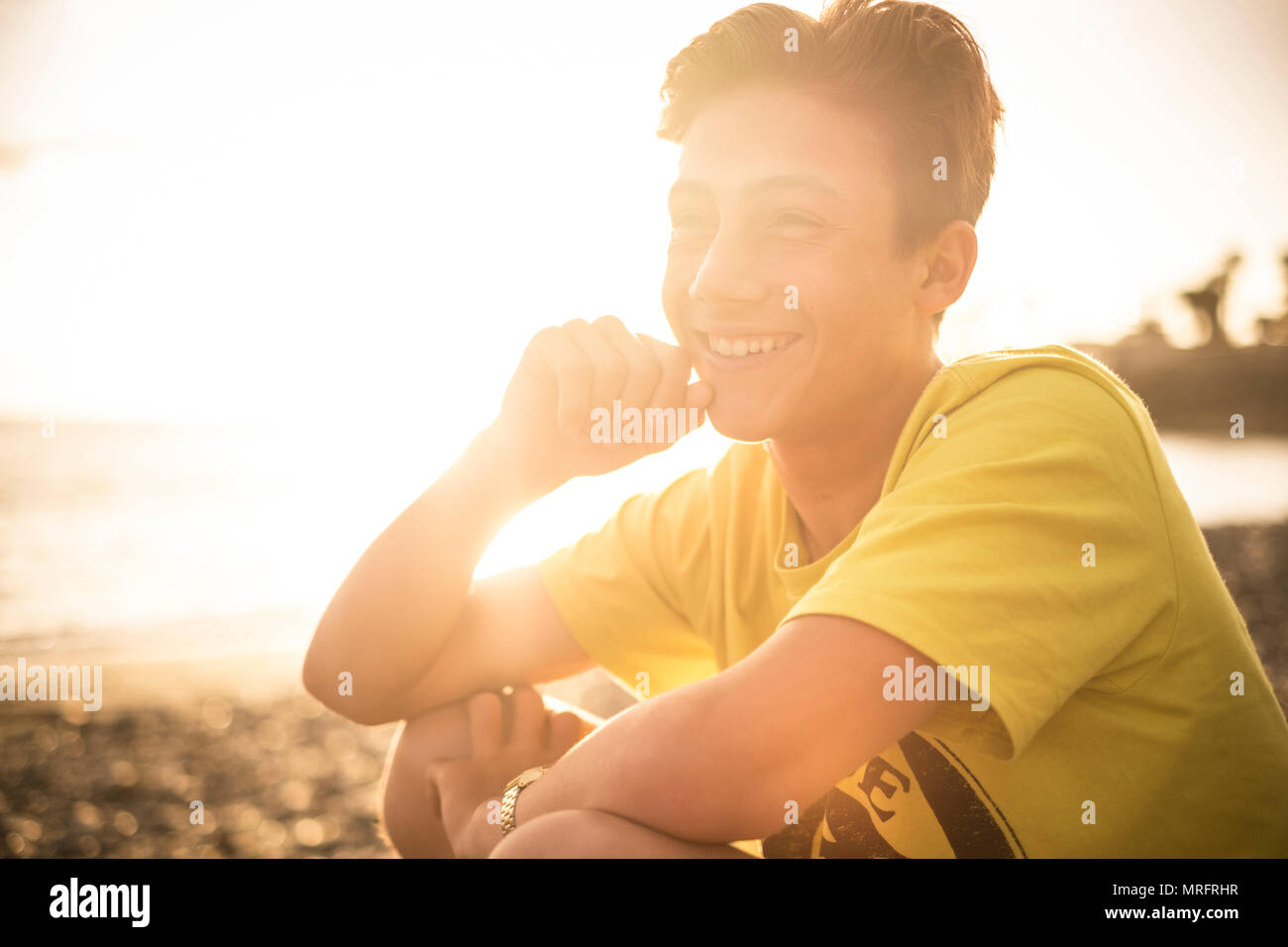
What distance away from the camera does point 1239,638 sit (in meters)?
1.74

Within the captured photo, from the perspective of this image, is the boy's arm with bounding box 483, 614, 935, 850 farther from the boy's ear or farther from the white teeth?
the boy's ear

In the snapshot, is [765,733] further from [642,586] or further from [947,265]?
[947,265]

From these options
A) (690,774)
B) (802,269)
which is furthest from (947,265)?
(690,774)

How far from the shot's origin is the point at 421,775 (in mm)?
2438

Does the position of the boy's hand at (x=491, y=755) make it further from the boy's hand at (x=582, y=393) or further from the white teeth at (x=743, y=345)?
the white teeth at (x=743, y=345)

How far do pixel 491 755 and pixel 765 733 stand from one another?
1.14 m

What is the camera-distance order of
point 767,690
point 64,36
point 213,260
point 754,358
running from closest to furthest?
point 767,690 < point 754,358 < point 64,36 < point 213,260

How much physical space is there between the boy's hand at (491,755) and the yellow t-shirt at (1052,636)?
75 centimetres

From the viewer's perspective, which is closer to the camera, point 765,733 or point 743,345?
point 765,733

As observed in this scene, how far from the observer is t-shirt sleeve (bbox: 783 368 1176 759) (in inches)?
55.7
